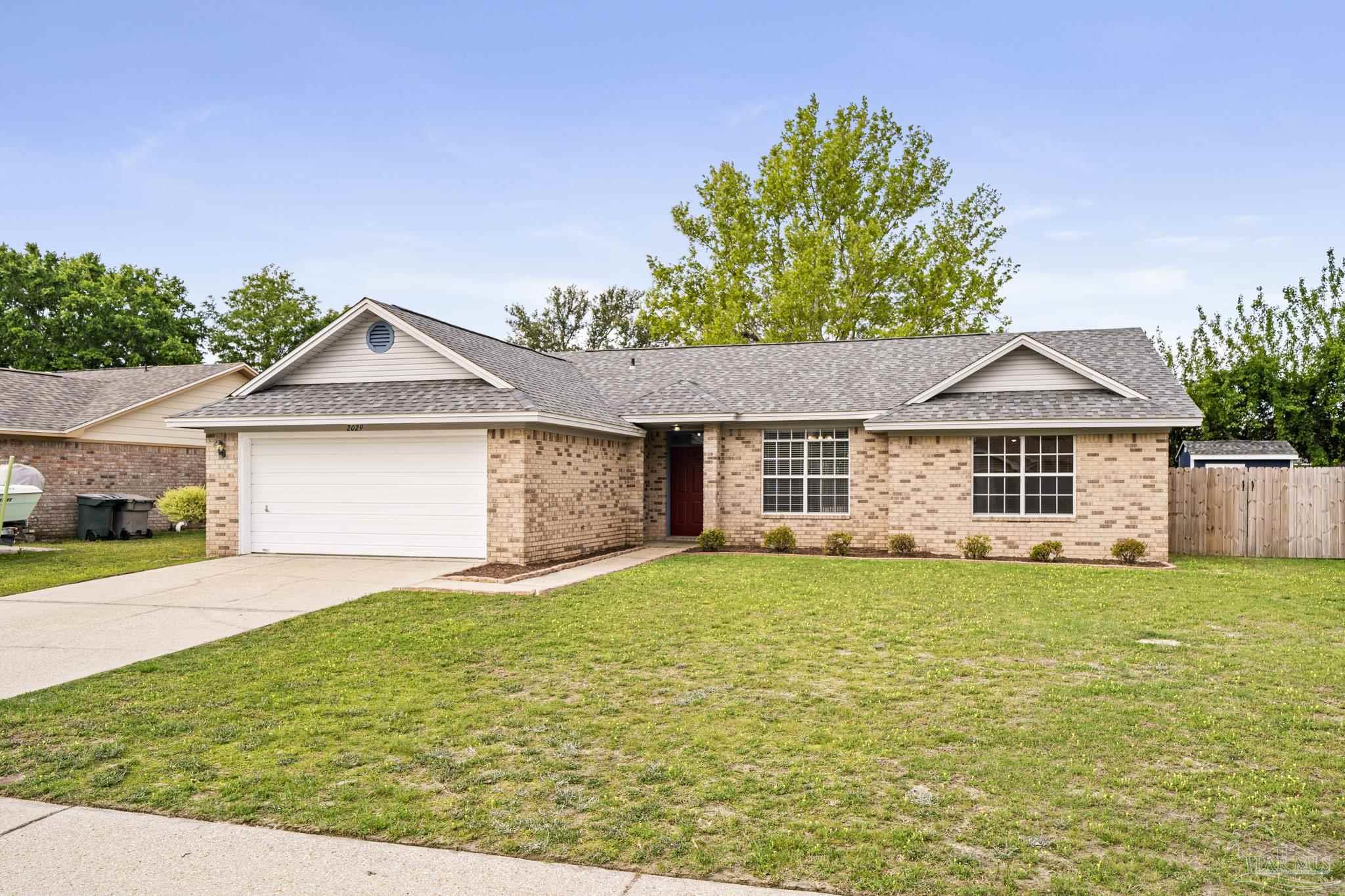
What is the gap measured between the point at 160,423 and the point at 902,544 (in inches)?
810

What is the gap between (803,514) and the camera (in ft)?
61.9

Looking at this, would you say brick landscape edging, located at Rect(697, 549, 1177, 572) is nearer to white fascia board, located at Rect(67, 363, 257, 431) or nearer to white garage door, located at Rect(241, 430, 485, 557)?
white garage door, located at Rect(241, 430, 485, 557)

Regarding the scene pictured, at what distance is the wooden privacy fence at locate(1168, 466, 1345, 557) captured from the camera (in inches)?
705

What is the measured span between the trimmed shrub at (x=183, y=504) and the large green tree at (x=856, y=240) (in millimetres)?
21323

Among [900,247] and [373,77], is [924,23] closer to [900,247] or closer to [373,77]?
[373,77]

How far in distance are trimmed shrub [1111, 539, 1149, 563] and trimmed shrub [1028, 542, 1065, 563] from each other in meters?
0.95

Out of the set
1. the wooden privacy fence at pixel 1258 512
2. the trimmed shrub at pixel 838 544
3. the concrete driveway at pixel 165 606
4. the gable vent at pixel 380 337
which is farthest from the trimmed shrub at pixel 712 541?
the wooden privacy fence at pixel 1258 512

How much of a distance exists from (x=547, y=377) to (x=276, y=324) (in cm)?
3417

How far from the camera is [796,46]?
2214 centimetres

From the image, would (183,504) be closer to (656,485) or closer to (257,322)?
(656,485)

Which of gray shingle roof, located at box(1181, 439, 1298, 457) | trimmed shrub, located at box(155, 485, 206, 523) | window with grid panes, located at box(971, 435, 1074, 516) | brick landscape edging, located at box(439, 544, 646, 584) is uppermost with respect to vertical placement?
gray shingle roof, located at box(1181, 439, 1298, 457)

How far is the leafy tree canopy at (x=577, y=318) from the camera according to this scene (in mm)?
55594

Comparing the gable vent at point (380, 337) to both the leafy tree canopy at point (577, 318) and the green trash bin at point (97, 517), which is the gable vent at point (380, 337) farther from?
the leafy tree canopy at point (577, 318)

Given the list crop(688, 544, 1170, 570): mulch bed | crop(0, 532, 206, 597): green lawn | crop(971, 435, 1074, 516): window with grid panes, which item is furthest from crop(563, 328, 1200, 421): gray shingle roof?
crop(0, 532, 206, 597): green lawn
